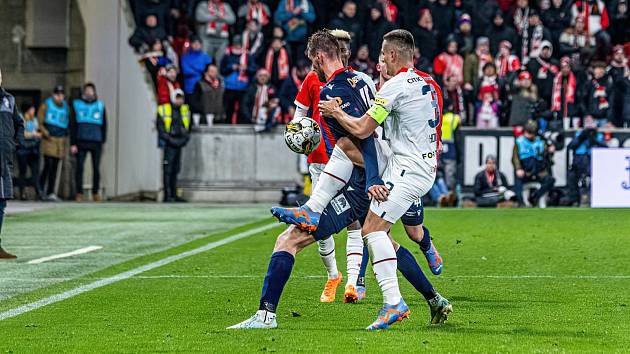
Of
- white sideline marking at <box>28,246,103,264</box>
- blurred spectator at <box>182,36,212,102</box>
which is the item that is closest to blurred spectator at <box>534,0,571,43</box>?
blurred spectator at <box>182,36,212,102</box>

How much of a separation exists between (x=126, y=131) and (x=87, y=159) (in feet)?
3.08

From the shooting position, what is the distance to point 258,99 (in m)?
26.9

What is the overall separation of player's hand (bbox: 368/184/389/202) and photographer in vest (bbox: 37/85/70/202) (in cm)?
1898

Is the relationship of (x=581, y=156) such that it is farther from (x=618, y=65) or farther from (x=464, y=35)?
(x=464, y=35)

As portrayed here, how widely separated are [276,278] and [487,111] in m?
18.6

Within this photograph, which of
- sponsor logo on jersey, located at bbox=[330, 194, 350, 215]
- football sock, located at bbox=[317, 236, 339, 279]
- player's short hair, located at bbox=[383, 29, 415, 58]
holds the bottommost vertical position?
football sock, located at bbox=[317, 236, 339, 279]

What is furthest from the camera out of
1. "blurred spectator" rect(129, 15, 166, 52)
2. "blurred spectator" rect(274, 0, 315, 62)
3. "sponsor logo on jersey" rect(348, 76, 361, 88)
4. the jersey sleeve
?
"blurred spectator" rect(274, 0, 315, 62)

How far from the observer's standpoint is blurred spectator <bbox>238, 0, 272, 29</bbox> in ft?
88.9

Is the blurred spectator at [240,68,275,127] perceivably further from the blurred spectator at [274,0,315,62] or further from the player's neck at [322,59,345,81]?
the player's neck at [322,59,345,81]

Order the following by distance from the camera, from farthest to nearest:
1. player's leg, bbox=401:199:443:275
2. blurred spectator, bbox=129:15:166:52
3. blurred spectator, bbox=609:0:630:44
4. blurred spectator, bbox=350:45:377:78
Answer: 1. blurred spectator, bbox=609:0:630:44
2. blurred spectator, bbox=129:15:166:52
3. blurred spectator, bbox=350:45:377:78
4. player's leg, bbox=401:199:443:275

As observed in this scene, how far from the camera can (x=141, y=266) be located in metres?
13.9

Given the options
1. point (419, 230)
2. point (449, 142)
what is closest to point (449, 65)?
point (449, 142)

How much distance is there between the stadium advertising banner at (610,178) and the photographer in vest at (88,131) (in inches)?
362

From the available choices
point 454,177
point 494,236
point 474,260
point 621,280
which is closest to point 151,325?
point 621,280
